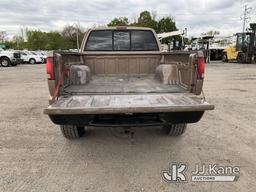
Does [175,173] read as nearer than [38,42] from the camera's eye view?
Yes

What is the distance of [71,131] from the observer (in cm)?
460

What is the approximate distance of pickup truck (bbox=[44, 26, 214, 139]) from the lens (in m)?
3.34

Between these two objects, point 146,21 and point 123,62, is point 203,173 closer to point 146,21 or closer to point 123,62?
point 123,62

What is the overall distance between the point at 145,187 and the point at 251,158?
1879 mm

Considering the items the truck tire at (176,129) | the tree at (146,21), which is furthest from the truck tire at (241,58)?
the tree at (146,21)

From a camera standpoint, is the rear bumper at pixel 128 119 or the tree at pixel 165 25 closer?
the rear bumper at pixel 128 119

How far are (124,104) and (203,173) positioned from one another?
1.48 metres

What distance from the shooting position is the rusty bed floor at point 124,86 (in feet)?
14.1

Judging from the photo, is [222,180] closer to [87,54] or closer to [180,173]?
[180,173]

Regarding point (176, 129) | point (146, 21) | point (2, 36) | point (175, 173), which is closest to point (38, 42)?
point (2, 36)

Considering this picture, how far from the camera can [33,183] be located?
11.0ft

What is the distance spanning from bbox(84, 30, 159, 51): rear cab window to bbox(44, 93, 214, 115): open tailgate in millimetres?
2412

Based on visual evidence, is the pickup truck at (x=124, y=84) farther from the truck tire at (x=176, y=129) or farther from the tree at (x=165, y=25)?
the tree at (x=165, y=25)

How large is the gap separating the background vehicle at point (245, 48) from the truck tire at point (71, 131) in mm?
26178
